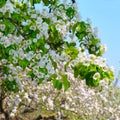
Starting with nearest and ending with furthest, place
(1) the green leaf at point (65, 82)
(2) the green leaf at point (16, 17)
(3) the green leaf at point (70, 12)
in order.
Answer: (1) the green leaf at point (65, 82)
(2) the green leaf at point (16, 17)
(3) the green leaf at point (70, 12)

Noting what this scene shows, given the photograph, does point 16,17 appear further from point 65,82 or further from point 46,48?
point 65,82

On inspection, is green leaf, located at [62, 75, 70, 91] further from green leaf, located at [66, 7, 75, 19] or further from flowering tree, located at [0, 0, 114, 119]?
green leaf, located at [66, 7, 75, 19]

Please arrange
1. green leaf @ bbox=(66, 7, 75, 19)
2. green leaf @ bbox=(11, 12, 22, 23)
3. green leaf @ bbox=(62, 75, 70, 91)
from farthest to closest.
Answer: green leaf @ bbox=(66, 7, 75, 19) < green leaf @ bbox=(11, 12, 22, 23) < green leaf @ bbox=(62, 75, 70, 91)

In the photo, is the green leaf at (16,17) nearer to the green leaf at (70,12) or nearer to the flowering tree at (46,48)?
the flowering tree at (46,48)

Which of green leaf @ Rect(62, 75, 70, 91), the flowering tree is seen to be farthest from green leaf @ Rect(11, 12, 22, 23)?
green leaf @ Rect(62, 75, 70, 91)

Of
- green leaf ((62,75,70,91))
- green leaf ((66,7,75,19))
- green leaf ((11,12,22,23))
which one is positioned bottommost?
green leaf ((62,75,70,91))

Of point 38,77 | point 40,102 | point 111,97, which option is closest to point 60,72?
point 38,77

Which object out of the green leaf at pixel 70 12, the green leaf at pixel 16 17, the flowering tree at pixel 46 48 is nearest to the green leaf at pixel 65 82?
the flowering tree at pixel 46 48

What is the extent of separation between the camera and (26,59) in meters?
8.05

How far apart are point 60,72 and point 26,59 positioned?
68 cm

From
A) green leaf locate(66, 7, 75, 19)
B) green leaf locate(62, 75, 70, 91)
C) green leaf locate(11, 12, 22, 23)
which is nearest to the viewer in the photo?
green leaf locate(62, 75, 70, 91)

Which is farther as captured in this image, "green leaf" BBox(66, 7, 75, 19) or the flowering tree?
"green leaf" BBox(66, 7, 75, 19)

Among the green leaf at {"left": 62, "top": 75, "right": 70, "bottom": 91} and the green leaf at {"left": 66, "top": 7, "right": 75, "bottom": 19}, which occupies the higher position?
the green leaf at {"left": 66, "top": 7, "right": 75, "bottom": 19}

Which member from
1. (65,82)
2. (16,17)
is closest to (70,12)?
(16,17)
